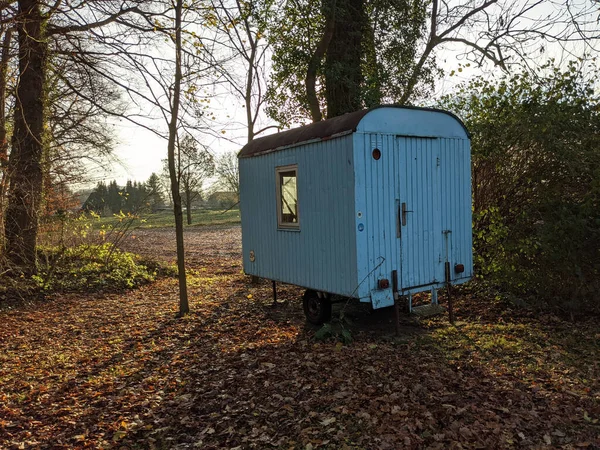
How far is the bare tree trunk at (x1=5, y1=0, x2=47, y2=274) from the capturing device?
9.58m

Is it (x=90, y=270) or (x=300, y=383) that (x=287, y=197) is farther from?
(x=90, y=270)

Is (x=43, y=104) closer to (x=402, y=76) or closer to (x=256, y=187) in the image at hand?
(x=256, y=187)

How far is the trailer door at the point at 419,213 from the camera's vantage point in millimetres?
5840

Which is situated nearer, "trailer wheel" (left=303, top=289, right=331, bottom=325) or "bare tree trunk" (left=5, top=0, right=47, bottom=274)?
"trailer wheel" (left=303, top=289, right=331, bottom=325)

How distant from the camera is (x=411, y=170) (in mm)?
5910

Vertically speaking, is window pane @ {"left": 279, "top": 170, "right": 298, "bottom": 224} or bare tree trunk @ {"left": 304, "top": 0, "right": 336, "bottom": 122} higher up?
bare tree trunk @ {"left": 304, "top": 0, "right": 336, "bottom": 122}

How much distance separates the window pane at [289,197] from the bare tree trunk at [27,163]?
5.95 metres

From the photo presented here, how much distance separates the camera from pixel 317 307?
22.2 ft

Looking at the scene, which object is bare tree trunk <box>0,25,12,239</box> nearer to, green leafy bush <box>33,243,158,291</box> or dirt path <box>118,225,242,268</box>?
green leafy bush <box>33,243,158,291</box>

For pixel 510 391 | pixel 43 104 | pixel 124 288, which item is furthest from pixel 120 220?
pixel 510 391

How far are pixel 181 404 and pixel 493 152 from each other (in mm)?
6450

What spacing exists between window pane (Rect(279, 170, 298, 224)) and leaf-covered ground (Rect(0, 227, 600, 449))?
67.3 inches

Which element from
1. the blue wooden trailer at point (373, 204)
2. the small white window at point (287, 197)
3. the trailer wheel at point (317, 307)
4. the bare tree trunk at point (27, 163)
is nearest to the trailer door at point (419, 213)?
the blue wooden trailer at point (373, 204)

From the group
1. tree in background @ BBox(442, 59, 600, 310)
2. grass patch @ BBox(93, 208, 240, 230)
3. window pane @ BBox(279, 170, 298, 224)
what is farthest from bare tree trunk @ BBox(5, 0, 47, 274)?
grass patch @ BBox(93, 208, 240, 230)
